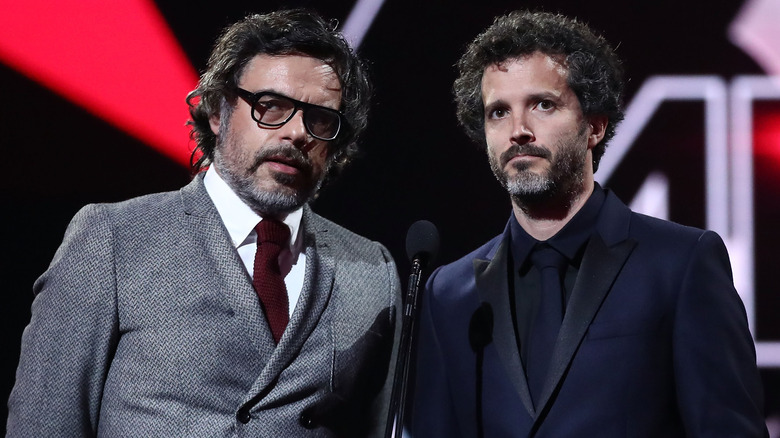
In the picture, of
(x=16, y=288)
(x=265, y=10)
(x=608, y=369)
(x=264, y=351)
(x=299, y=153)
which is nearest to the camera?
(x=608, y=369)

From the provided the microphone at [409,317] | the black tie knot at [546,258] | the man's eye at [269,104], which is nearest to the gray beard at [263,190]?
the man's eye at [269,104]

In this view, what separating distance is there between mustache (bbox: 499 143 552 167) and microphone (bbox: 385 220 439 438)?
1.09ft

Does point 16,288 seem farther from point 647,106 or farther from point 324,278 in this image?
point 647,106

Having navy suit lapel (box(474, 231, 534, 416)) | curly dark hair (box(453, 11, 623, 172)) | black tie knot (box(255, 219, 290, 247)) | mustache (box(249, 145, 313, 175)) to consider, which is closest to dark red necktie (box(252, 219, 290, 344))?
black tie knot (box(255, 219, 290, 247))

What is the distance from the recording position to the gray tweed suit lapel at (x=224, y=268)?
6.98 feet

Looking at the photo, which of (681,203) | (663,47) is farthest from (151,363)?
(663,47)

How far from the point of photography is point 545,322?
2.08 meters

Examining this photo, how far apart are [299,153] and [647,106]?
141cm

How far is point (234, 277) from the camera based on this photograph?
216cm

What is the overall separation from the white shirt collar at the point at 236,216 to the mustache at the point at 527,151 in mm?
619

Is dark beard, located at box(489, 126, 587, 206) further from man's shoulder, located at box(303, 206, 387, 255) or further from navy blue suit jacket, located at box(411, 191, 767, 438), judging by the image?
man's shoulder, located at box(303, 206, 387, 255)

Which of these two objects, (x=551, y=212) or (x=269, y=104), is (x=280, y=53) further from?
(x=551, y=212)

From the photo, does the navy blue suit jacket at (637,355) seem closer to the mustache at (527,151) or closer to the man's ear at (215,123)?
the mustache at (527,151)

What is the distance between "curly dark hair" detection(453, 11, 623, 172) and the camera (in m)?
2.37
